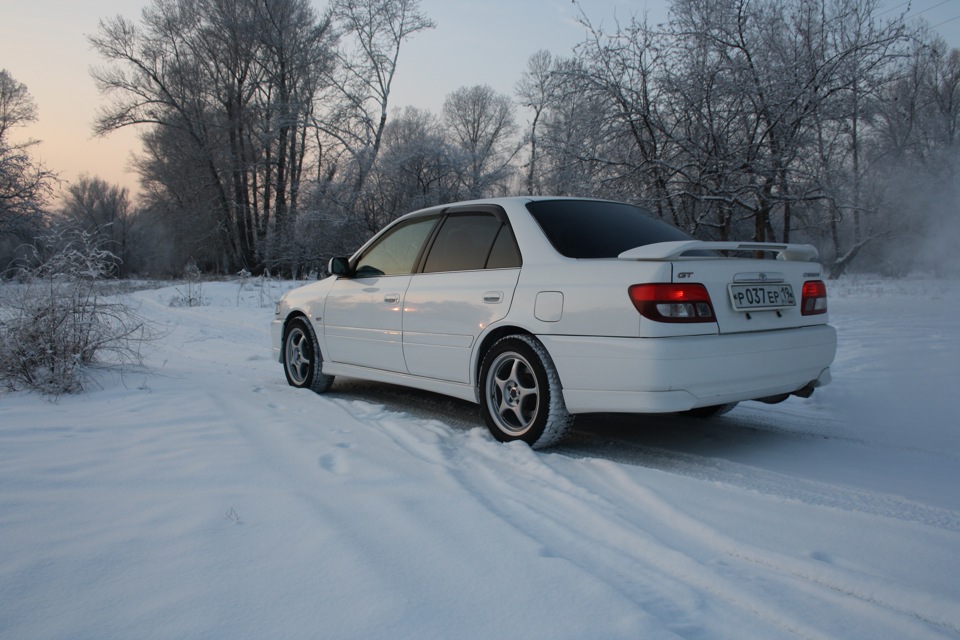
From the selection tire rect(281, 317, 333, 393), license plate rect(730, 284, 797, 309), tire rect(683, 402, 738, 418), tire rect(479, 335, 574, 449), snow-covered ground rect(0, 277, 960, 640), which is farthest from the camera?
tire rect(281, 317, 333, 393)

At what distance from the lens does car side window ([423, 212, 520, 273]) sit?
13.4ft

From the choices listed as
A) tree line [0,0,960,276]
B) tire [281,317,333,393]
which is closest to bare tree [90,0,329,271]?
tree line [0,0,960,276]

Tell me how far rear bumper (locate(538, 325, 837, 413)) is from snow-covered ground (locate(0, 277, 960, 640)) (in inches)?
14.2

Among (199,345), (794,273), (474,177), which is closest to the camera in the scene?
(794,273)

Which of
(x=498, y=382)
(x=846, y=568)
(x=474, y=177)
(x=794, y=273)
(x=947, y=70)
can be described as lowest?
(x=846, y=568)

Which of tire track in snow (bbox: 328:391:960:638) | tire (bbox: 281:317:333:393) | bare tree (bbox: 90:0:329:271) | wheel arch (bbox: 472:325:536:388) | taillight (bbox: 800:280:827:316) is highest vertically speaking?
bare tree (bbox: 90:0:329:271)

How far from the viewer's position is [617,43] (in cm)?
1028

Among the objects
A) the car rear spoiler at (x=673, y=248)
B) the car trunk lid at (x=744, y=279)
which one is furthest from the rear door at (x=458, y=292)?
the car trunk lid at (x=744, y=279)

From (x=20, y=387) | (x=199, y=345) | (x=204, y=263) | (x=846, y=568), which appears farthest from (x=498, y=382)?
(x=204, y=263)

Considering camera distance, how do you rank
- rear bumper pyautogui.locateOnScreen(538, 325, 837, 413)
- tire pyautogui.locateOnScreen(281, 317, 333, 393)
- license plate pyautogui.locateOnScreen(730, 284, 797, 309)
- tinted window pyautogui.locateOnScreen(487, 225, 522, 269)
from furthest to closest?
tire pyautogui.locateOnScreen(281, 317, 333, 393) → tinted window pyautogui.locateOnScreen(487, 225, 522, 269) → license plate pyautogui.locateOnScreen(730, 284, 797, 309) → rear bumper pyautogui.locateOnScreen(538, 325, 837, 413)

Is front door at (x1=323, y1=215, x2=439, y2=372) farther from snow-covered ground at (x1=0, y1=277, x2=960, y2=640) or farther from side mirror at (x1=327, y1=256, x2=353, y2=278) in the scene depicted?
snow-covered ground at (x1=0, y1=277, x2=960, y2=640)

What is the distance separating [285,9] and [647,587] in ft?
100

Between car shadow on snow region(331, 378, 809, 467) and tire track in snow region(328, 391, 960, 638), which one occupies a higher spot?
tire track in snow region(328, 391, 960, 638)

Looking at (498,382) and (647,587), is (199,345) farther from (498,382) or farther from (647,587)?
(647,587)
